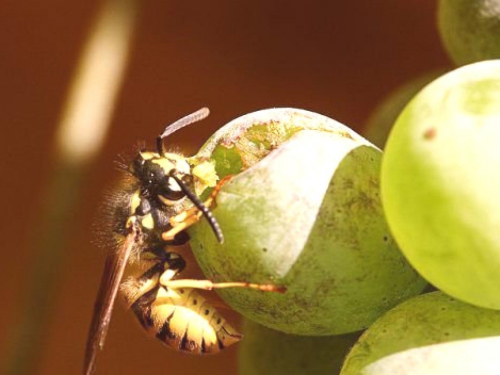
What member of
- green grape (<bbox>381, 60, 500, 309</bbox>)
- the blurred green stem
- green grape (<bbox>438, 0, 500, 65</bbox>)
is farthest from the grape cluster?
the blurred green stem

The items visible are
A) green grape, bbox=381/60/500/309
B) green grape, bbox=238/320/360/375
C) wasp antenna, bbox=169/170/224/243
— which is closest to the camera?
green grape, bbox=381/60/500/309

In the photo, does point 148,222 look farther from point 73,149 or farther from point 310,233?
point 73,149

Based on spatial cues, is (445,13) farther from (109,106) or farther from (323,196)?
(109,106)

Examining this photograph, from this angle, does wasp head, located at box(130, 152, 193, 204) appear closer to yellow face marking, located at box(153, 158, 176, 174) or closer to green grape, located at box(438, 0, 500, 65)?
yellow face marking, located at box(153, 158, 176, 174)

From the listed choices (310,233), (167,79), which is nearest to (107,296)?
(310,233)

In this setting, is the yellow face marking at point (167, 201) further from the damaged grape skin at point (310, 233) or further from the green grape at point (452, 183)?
the green grape at point (452, 183)

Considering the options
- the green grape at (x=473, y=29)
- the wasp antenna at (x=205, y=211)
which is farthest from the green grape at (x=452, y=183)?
the green grape at (x=473, y=29)
